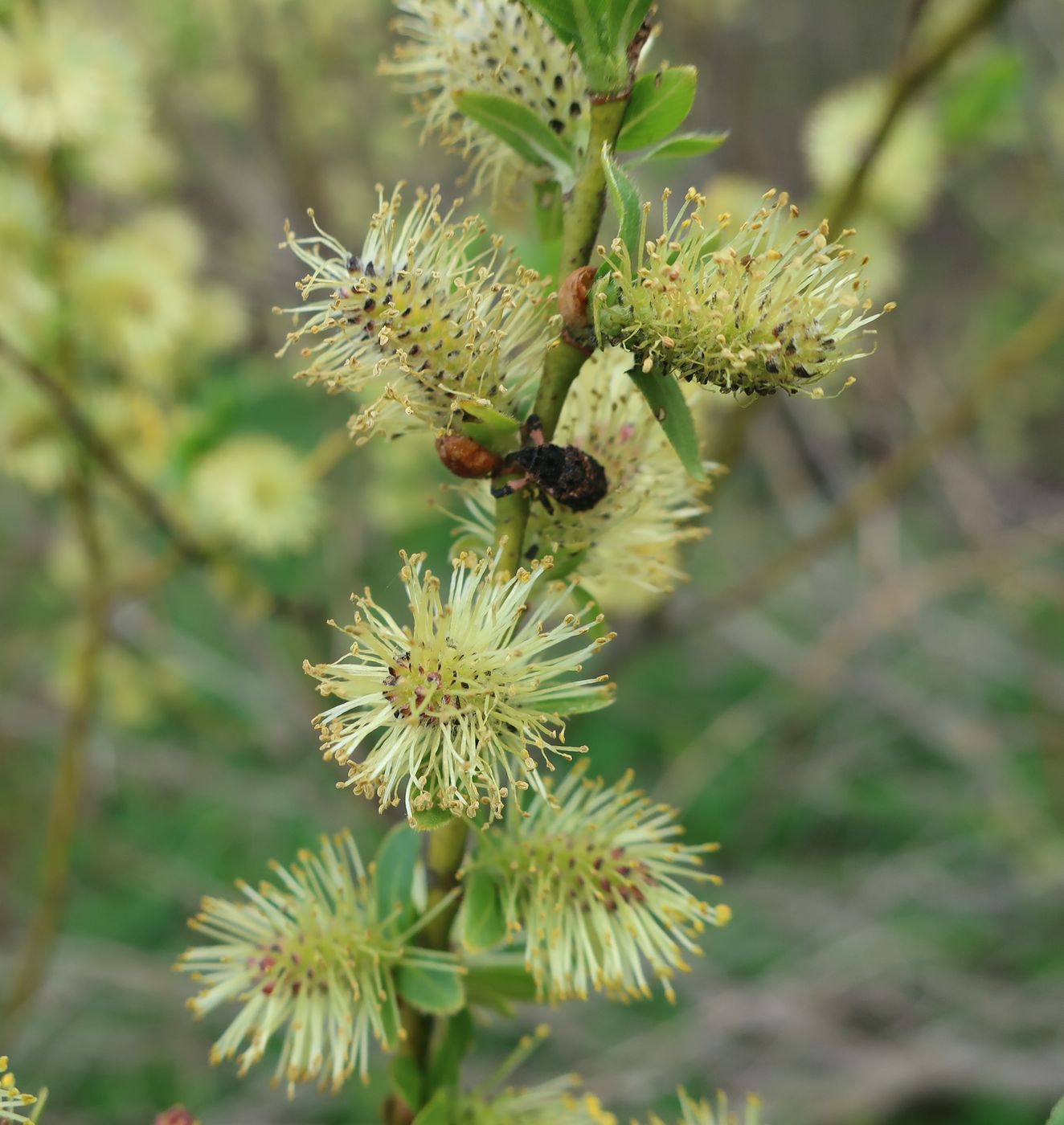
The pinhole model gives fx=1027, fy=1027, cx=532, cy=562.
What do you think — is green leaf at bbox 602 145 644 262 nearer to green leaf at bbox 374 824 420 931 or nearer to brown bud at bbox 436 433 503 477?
brown bud at bbox 436 433 503 477

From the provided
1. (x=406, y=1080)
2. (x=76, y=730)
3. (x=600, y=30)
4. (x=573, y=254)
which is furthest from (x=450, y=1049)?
(x=76, y=730)

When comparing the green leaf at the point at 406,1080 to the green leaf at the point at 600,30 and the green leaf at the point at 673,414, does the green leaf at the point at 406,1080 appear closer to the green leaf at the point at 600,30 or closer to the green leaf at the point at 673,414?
the green leaf at the point at 673,414

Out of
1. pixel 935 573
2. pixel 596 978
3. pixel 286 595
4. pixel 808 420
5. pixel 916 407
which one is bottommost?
pixel 596 978

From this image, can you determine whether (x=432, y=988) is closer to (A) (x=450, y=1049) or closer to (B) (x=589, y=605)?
(A) (x=450, y=1049)

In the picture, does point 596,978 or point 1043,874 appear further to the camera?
point 1043,874

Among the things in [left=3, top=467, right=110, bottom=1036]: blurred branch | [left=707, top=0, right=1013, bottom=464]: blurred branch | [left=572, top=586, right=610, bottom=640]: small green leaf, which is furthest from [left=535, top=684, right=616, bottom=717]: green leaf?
[left=3, top=467, right=110, bottom=1036]: blurred branch

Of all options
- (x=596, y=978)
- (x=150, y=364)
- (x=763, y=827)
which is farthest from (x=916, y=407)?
(x=596, y=978)

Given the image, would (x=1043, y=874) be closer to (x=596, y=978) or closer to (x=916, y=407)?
(x=916, y=407)
